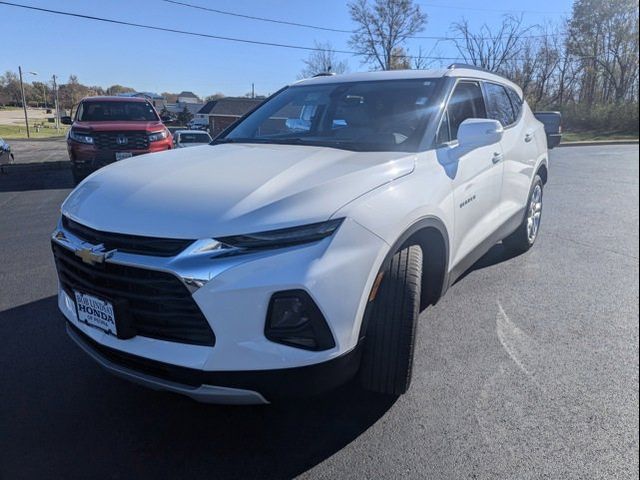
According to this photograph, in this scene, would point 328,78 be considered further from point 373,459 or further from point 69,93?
point 69,93

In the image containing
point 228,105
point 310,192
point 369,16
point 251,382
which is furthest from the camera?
point 228,105

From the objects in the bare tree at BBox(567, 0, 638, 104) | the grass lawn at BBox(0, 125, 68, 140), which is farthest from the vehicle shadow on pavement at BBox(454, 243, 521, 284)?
the grass lawn at BBox(0, 125, 68, 140)

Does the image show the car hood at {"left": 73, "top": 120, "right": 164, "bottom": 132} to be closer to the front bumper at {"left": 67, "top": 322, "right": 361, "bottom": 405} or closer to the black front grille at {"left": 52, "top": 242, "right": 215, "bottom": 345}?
the black front grille at {"left": 52, "top": 242, "right": 215, "bottom": 345}

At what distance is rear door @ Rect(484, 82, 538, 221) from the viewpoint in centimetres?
417

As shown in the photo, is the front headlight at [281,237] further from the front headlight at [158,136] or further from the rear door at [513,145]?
the front headlight at [158,136]

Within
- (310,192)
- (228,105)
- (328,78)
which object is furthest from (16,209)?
(228,105)

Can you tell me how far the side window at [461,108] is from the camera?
325 cm

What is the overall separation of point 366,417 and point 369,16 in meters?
40.0

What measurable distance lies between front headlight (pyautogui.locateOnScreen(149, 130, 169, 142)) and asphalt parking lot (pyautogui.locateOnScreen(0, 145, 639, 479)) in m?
6.84

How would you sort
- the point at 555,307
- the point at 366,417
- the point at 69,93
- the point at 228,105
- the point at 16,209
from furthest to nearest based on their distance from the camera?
1. the point at 69,93
2. the point at 228,105
3. the point at 16,209
4. the point at 555,307
5. the point at 366,417

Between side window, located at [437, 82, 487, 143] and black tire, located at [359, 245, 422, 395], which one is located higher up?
side window, located at [437, 82, 487, 143]

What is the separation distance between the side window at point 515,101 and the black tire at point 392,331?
3.20m

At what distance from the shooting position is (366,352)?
7.75ft

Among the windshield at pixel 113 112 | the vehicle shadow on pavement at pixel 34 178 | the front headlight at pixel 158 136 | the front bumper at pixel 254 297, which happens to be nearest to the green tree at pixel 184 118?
the vehicle shadow on pavement at pixel 34 178
